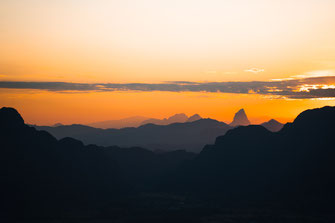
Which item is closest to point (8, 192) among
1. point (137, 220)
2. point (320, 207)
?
point (137, 220)

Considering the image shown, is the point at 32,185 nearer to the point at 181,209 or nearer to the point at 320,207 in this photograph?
the point at 181,209

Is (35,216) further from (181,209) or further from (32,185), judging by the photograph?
(181,209)

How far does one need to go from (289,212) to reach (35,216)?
406 ft

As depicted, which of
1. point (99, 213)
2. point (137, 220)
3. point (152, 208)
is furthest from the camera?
point (152, 208)

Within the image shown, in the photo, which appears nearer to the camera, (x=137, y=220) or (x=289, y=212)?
(x=137, y=220)

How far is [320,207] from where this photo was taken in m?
186

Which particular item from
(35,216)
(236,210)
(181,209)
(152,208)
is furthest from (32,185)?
(236,210)

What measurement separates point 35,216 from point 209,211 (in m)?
85.7

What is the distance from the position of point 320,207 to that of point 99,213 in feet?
373

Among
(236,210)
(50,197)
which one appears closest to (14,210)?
(50,197)

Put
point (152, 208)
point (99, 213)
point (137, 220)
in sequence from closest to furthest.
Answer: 1. point (137, 220)
2. point (99, 213)
3. point (152, 208)

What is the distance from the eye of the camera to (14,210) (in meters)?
173

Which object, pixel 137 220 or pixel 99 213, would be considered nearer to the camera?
pixel 137 220

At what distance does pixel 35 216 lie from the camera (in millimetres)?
169125
